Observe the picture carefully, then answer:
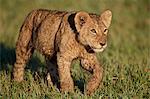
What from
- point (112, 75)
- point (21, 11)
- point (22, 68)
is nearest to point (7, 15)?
point (21, 11)

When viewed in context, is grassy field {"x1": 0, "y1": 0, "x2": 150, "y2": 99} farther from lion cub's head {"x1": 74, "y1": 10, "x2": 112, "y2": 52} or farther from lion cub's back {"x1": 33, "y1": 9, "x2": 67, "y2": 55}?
lion cub's head {"x1": 74, "y1": 10, "x2": 112, "y2": 52}

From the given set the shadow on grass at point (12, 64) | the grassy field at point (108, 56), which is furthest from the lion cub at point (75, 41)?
the shadow on grass at point (12, 64)

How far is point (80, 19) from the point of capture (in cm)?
829

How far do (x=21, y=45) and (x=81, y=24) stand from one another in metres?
1.76

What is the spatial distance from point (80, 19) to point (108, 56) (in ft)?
10.8

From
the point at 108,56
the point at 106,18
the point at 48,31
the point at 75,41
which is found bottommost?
the point at 108,56

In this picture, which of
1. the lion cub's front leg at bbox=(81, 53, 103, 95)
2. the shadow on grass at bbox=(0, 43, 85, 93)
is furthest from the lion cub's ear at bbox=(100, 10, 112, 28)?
the shadow on grass at bbox=(0, 43, 85, 93)

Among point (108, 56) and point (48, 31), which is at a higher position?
point (48, 31)

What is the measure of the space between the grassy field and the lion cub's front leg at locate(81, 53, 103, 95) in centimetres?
12

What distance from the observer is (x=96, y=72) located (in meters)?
8.27

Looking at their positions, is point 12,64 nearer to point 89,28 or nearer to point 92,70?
point 92,70

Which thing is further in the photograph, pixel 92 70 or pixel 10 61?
pixel 10 61

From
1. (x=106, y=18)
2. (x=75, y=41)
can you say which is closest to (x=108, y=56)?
(x=106, y=18)

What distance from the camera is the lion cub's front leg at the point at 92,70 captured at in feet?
26.8
